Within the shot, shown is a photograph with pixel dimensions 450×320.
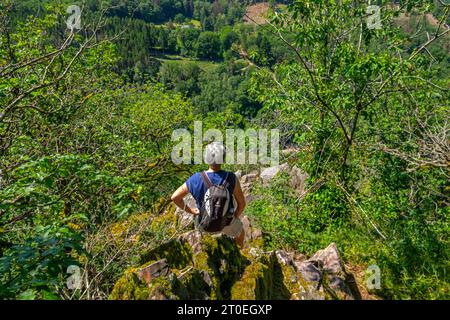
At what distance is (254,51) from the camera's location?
8750mm

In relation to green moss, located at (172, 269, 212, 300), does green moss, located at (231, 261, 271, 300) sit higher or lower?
lower

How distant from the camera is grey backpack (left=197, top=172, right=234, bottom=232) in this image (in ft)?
15.4

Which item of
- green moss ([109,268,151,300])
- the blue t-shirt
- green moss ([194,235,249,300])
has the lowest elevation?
green moss ([194,235,249,300])

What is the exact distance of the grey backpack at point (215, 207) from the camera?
15.4 ft

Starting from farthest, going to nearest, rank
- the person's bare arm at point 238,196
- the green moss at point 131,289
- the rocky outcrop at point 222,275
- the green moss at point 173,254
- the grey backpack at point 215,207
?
the person's bare arm at point 238,196
the grey backpack at point 215,207
the green moss at point 173,254
the rocky outcrop at point 222,275
the green moss at point 131,289

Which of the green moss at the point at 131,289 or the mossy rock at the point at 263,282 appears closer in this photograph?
the green moss at the point at 131,289

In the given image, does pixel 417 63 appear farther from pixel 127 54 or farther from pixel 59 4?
pixel 127 54

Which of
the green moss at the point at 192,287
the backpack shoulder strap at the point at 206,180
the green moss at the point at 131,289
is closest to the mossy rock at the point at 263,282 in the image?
the green moss at the point at 192,287

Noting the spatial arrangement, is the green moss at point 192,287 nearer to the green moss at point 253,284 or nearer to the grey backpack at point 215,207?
the green moss at point 253,284

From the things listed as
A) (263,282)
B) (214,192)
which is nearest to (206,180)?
(214,192)

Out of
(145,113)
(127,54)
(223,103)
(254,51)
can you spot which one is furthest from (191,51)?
(254,51)

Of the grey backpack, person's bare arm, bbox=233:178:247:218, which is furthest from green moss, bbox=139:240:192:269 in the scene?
person's bare arm, bbox=233:178:247:218

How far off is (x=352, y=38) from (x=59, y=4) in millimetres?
10417

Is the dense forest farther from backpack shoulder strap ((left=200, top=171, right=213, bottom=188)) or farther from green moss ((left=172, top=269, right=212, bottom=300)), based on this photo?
green moss ((left=172, top=269, right=212, bottom=300))
